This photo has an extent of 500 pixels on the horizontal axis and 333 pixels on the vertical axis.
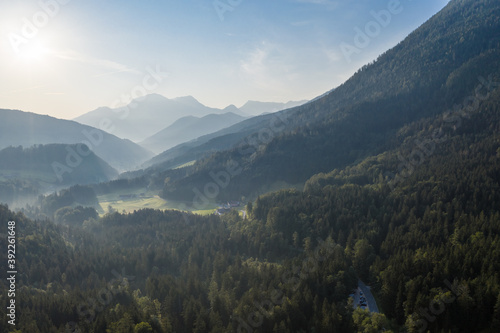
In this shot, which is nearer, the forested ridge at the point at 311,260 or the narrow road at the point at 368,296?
the forested ridge at the point at 311,260

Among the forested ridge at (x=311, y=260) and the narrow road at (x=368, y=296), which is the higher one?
the forested ridge at (x=311, y=260)

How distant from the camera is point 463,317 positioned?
49.4 metres

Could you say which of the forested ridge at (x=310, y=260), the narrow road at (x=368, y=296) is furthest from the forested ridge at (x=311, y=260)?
the narrow road at (x=368, y=296)

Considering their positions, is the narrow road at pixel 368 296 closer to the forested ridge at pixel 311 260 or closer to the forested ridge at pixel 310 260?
the forested ridge at pixel 311 260

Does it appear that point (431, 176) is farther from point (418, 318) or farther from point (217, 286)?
point (217, 286)

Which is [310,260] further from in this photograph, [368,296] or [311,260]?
[368,296]

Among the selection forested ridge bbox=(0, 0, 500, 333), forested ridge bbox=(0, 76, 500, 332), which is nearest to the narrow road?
forested ridge bbox=(0, 0, 500, 333)

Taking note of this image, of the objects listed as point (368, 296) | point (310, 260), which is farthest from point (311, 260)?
point (368, 296)

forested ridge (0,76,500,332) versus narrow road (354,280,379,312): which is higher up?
forested ridge (0,76,500,332)

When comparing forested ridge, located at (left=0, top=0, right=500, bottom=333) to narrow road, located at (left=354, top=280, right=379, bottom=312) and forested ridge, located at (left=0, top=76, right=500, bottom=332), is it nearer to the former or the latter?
forested ridge, located at (left=0, top=76, right=500, bottom=332)

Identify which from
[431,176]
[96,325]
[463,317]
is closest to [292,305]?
[463,317]

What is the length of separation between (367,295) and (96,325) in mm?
57475

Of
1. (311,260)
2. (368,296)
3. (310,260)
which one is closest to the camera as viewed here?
(368,296)

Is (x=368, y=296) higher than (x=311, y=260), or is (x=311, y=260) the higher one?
(x=311, y=260)
